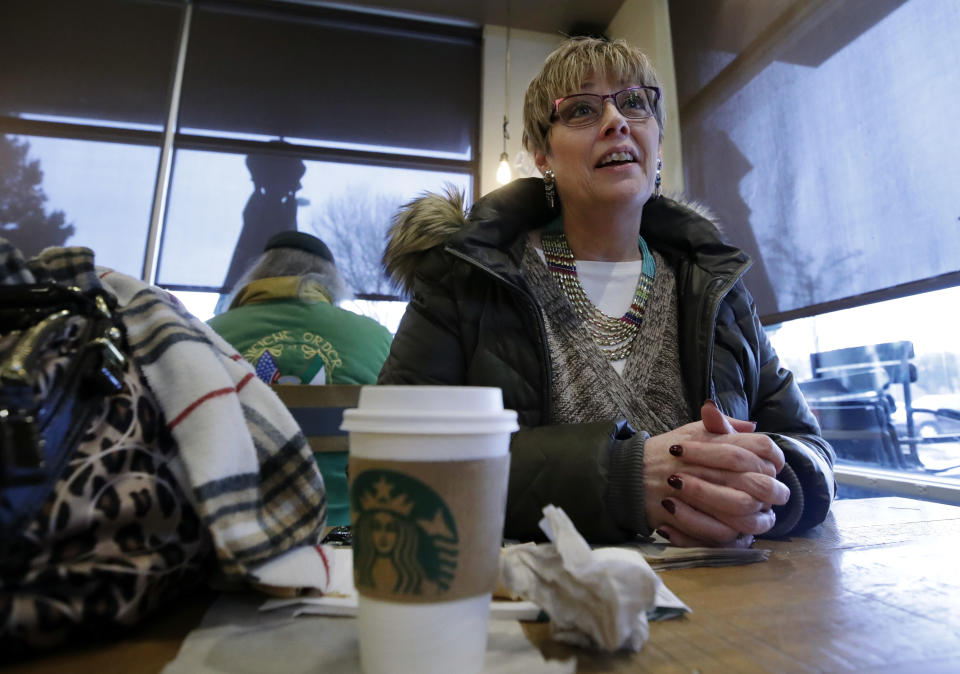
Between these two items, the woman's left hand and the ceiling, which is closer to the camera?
the woman's left hand

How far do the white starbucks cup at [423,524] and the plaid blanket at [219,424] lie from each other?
143mm

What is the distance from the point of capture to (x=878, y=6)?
5.65 ft

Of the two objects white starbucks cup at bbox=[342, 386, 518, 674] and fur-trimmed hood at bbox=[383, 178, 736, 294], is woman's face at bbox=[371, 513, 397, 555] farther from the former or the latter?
fur-trimmed hood at bbox=[383, 178, 736, 294]

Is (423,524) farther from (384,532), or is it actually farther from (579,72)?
(579,72)

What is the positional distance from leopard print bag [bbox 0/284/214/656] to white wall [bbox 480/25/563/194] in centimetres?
303

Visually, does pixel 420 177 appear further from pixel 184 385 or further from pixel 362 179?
pixel 184 385

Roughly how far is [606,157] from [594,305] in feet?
0.95

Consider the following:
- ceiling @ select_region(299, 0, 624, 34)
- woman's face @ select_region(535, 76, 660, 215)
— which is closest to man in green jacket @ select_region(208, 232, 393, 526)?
woman's face @ select_region(535, 76, 660, 215)

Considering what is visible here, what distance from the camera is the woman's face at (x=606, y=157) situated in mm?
1071

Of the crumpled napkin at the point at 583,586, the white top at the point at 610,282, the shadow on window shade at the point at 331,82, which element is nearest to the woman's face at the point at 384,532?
the crumpled napkin at the point at 583,586

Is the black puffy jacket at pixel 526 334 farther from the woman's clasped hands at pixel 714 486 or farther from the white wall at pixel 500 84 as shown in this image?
the white wall at pixel 500 84

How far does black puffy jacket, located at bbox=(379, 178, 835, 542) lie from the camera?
2.43 feet

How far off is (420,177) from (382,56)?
796 millimetres

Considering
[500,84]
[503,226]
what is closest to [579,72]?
[503,226]
